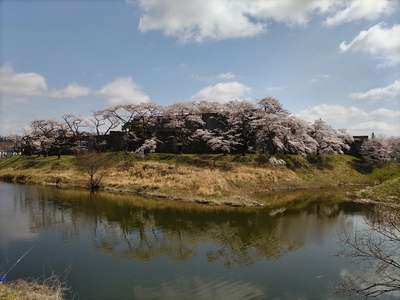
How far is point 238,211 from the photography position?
1107 inches

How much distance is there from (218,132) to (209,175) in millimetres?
16426

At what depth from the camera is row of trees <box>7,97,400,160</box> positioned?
169ft

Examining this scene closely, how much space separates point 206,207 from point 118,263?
47.8ft

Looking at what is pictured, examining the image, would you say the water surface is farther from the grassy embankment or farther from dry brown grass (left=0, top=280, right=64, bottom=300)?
the grassy embankment

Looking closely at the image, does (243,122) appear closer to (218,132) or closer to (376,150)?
(218,132)

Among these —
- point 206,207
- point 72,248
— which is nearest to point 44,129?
point 206,207

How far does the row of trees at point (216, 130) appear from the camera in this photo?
51.4 m

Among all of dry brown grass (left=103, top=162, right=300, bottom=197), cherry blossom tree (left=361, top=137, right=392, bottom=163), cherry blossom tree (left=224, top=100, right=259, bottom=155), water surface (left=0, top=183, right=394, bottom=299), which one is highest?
cherry blossom tree (left=224, top=100, right=259, bottom=155)

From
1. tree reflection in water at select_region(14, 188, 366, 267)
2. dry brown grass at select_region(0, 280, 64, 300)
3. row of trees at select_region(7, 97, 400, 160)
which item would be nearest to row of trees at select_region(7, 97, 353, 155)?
row of trees at select_region(7, 97, 400, 160)

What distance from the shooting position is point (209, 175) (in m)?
39.6

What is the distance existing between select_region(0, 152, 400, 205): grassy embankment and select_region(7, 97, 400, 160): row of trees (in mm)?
2718

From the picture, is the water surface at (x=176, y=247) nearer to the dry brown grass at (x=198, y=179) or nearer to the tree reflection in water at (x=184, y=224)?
the tree reflection in water at (x=184, y=224)

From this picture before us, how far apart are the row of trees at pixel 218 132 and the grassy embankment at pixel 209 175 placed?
2718 millimetres

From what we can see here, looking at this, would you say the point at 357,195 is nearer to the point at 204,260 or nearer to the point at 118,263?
the point at 204,260
